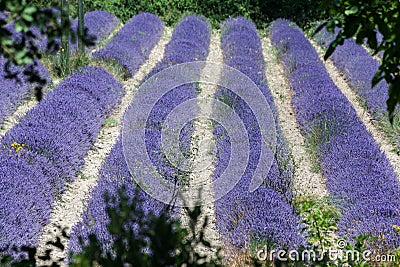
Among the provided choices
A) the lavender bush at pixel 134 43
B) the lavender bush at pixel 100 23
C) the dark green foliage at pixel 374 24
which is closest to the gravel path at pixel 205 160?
the lavender bush at pixel 134 43

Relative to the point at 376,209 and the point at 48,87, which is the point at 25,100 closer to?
the point at 48,87

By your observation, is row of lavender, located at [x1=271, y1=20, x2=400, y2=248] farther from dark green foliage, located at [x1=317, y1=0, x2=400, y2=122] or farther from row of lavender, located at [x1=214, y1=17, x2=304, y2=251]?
dark green foliage, located at [x1=317, y1=0, x2=400, y2=122]

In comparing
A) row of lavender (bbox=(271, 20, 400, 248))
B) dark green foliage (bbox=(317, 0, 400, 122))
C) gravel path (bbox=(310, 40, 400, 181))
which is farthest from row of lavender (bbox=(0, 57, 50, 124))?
dark green foliage (bbox=(317, 0, 400, 122))

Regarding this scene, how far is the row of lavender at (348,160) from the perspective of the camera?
395cm

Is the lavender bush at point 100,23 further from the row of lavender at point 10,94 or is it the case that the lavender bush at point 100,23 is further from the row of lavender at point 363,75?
the row of lavender at point 363,75

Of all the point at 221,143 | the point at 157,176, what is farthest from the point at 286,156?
the point at 157,176

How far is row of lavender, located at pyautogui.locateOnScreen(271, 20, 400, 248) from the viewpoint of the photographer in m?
3.95

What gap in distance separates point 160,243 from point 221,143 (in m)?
4.27

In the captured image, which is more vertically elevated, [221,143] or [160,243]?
[221,143]

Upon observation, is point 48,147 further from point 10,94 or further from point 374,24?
point 374,24

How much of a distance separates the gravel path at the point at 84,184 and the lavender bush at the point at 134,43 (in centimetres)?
77

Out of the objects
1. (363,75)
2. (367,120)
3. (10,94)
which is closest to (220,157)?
(367,120)

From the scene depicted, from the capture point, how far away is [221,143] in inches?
229

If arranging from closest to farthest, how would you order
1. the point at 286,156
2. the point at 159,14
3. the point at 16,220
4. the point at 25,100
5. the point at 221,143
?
1. the point at 16,220
2. the point at 286,156
3. the point at 221,143
4. the point at 25,100
5. the point at 159,14
